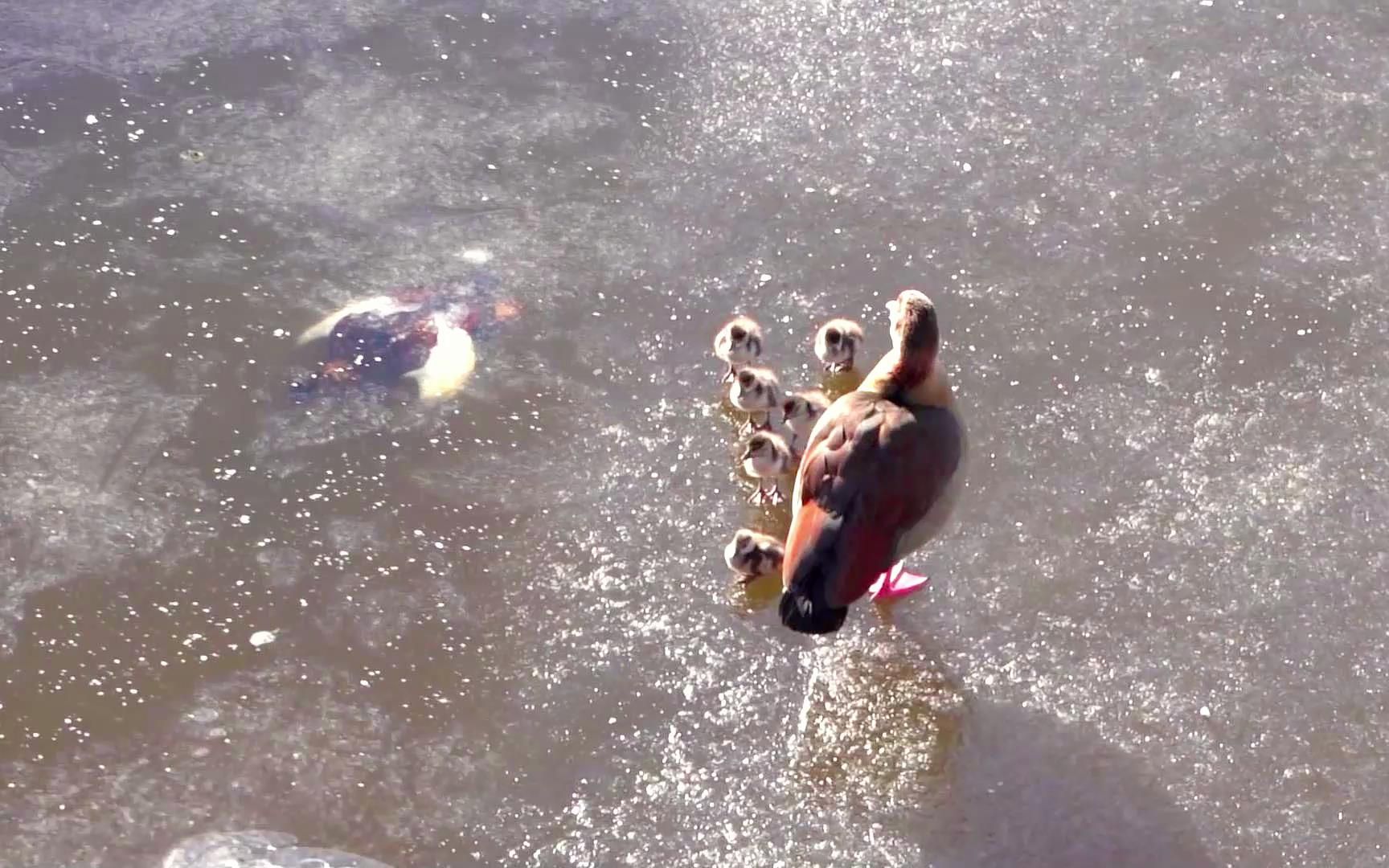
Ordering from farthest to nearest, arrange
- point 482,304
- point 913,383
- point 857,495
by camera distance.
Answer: point 482,304 → point 913,383 → point 857,495

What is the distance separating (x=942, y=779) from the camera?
3.70 meters

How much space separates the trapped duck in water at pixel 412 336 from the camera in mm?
4691

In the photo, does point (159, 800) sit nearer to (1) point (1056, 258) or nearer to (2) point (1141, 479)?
(2) point (1141, 479)

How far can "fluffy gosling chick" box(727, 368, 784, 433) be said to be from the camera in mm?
4410

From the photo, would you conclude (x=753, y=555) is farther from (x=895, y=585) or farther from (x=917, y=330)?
(x=917, y=330)

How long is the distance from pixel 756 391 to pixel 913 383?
59 centimetres

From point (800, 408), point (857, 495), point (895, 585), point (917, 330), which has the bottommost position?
point (895, 585)

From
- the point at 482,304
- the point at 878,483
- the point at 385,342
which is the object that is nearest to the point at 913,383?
the point at 878,483

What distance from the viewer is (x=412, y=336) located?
15.7 ft

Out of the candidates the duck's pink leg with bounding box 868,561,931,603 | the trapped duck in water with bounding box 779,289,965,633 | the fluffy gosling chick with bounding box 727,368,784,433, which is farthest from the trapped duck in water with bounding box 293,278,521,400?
the duck's pink leg with bounding box 868,561,931,603

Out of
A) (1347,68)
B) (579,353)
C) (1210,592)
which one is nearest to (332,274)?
(579,353)

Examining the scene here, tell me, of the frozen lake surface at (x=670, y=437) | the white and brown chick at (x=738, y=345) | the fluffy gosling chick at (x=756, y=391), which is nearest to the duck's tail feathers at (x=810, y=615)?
the frozen lake surface at (x=670, y=437)

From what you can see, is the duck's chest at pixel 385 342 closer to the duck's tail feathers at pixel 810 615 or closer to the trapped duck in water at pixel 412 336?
the trapped duck in water at pixel 412 336

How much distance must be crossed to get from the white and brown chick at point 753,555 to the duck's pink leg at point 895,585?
11.0 inches
